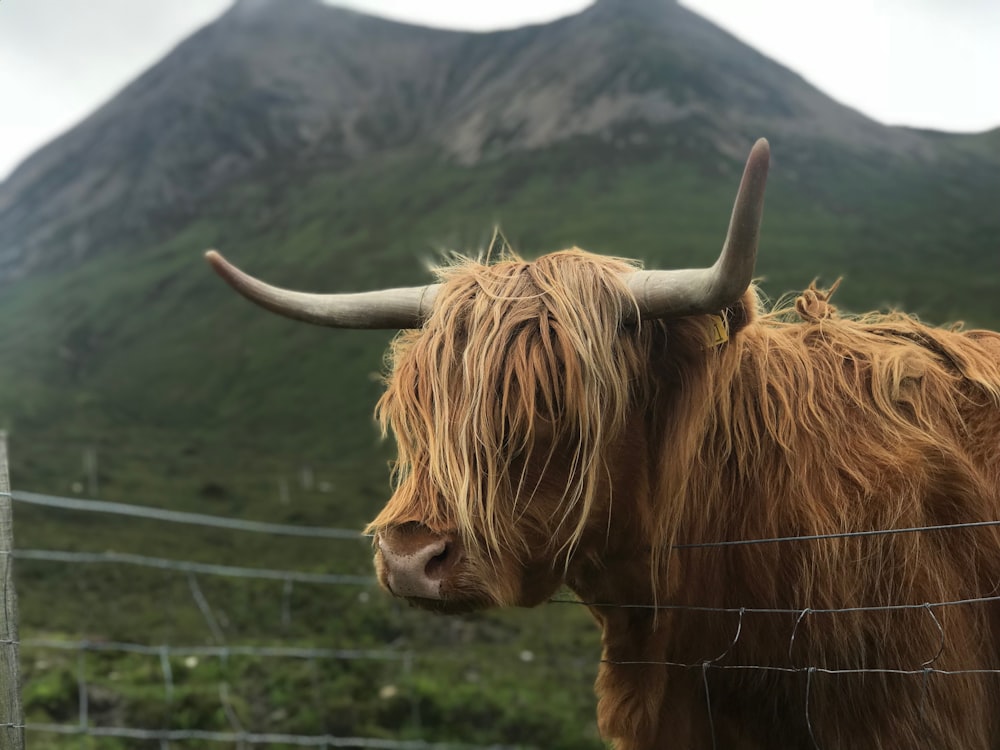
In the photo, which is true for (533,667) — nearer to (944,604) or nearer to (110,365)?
(944,604)

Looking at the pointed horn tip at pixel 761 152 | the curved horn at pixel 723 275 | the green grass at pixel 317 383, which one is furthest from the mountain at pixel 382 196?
the pointed horn tip at pixel 761 152

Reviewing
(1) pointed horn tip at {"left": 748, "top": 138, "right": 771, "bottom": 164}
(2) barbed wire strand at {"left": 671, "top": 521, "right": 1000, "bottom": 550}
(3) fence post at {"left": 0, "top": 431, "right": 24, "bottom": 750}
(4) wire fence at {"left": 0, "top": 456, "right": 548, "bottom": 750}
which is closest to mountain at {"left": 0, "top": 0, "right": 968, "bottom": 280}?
(4) wire fence at {"left": 0, "top": 456, "right": 548, "bottom": 750}

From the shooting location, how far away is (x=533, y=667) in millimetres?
11055

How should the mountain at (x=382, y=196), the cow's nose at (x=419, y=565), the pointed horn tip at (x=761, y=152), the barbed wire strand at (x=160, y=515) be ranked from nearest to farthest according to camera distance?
the pointed horn tip at (x=761, y=152) < the cow's nose at (x=419, y=565) < the barbed wire strand at (x=160, y=515) < the mountain at (x=382, y=196)

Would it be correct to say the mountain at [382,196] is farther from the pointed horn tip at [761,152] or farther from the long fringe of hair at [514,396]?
the pointed horn tip at [761,152]

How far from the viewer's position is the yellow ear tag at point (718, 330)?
2574 mm

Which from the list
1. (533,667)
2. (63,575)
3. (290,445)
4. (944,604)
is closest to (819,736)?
(944,604)

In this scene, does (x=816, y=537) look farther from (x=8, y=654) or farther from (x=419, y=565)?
(x=8, y=654)

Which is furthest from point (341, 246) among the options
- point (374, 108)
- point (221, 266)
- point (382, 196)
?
point (374, 108)

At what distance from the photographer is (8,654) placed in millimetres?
2504

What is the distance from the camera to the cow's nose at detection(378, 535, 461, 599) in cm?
233

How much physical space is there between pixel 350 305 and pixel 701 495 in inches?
48.6

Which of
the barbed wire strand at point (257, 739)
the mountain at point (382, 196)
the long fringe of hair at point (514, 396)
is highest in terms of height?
the mountain at point (382, 196)

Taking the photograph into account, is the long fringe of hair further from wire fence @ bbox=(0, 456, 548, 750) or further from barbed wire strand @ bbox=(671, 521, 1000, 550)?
wire fence @ bbox=(0, 456, 548, 750)
